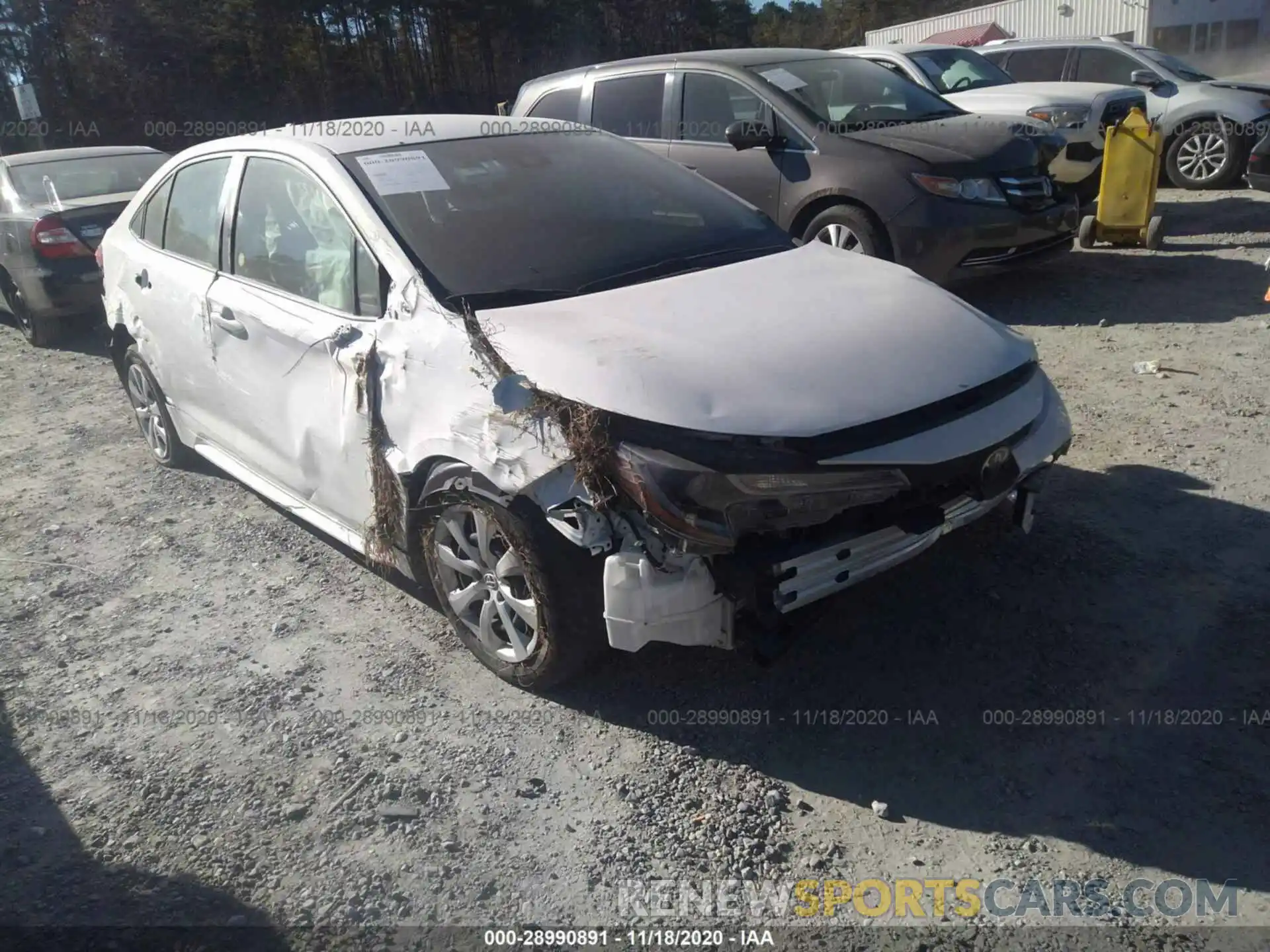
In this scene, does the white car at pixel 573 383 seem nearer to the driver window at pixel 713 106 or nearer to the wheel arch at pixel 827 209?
the wheel arch at pixel 827 209

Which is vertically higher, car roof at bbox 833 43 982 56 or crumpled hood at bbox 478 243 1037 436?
car roof at bbox 833 43 982 56

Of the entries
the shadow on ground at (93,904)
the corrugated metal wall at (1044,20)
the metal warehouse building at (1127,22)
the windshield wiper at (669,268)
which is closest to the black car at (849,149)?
the windshield wiper at (669,268)

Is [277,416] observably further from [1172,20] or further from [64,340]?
[1172,20]

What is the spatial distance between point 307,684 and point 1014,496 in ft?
8.14

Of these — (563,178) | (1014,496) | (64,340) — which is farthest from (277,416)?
(64,340)

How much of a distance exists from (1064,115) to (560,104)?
5.10 meters

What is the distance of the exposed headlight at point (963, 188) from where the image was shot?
22.0 feet

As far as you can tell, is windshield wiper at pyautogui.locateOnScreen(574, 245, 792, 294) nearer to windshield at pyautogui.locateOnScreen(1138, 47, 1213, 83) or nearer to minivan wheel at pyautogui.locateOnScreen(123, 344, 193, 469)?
minivan wheel at pyautogui.locateOnScreen(123, 344, 193, 469)

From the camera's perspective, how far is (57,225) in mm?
8109

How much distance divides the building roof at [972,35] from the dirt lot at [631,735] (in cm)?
2614

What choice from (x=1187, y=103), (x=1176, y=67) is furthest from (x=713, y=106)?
(x=1176, y=67)

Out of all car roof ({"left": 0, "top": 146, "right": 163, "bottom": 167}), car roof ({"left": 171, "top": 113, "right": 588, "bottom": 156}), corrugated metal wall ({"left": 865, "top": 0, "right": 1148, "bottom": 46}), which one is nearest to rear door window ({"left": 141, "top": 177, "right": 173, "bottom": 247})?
car roof ({"left": 171, "top": 113, "right": 588, "bottom": 156})

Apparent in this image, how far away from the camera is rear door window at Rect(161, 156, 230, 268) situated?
4.35 metres

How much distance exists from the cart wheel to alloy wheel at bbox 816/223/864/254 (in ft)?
8.28
